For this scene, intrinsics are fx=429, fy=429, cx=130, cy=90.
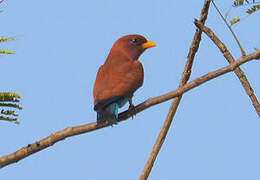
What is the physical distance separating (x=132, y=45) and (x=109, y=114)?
1650 millimetres

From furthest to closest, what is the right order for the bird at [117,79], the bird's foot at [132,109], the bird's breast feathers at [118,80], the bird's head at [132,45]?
the bird's head at [132,45] → the bird's breast feathers at [118,80] → the bird at [117,79] → the bird's foot at [132,109]

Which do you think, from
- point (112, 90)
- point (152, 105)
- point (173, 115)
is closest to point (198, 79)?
point (152, 105)

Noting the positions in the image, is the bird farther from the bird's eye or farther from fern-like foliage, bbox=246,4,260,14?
fern-like foliage, bbox=246,4,260,14

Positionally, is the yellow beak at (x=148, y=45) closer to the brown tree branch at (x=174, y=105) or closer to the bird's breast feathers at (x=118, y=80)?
the bird's breast feathers at (x=118, y=80)

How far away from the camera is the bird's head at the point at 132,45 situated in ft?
17.9

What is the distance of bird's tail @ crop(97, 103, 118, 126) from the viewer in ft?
13.1

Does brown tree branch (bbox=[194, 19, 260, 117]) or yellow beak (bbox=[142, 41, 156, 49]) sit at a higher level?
yellow beak (bbox=[142, 41, 156, 49])

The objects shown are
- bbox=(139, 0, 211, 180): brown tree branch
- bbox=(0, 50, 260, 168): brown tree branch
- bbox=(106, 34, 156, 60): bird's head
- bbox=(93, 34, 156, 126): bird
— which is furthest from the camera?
bbox=(106, 34, 156, 60): bird's head

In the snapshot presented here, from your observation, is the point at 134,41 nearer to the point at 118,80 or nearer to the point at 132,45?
the point at 132,45

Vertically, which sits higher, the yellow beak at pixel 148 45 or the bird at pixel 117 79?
the yellow beak at pixel 148 45

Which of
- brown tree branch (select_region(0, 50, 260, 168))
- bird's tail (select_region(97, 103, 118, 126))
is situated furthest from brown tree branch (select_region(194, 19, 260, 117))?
bird's tail (select_region(97, 103, 118, 126))

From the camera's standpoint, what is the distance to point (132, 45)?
18.2ft

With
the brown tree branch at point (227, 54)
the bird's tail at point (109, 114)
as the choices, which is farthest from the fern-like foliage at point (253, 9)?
the bird's tail at point (109, 114)

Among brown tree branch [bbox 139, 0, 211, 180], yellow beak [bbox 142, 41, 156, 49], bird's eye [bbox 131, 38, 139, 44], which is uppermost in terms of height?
bird's eye [bbox 131, 38, 139, 44]
